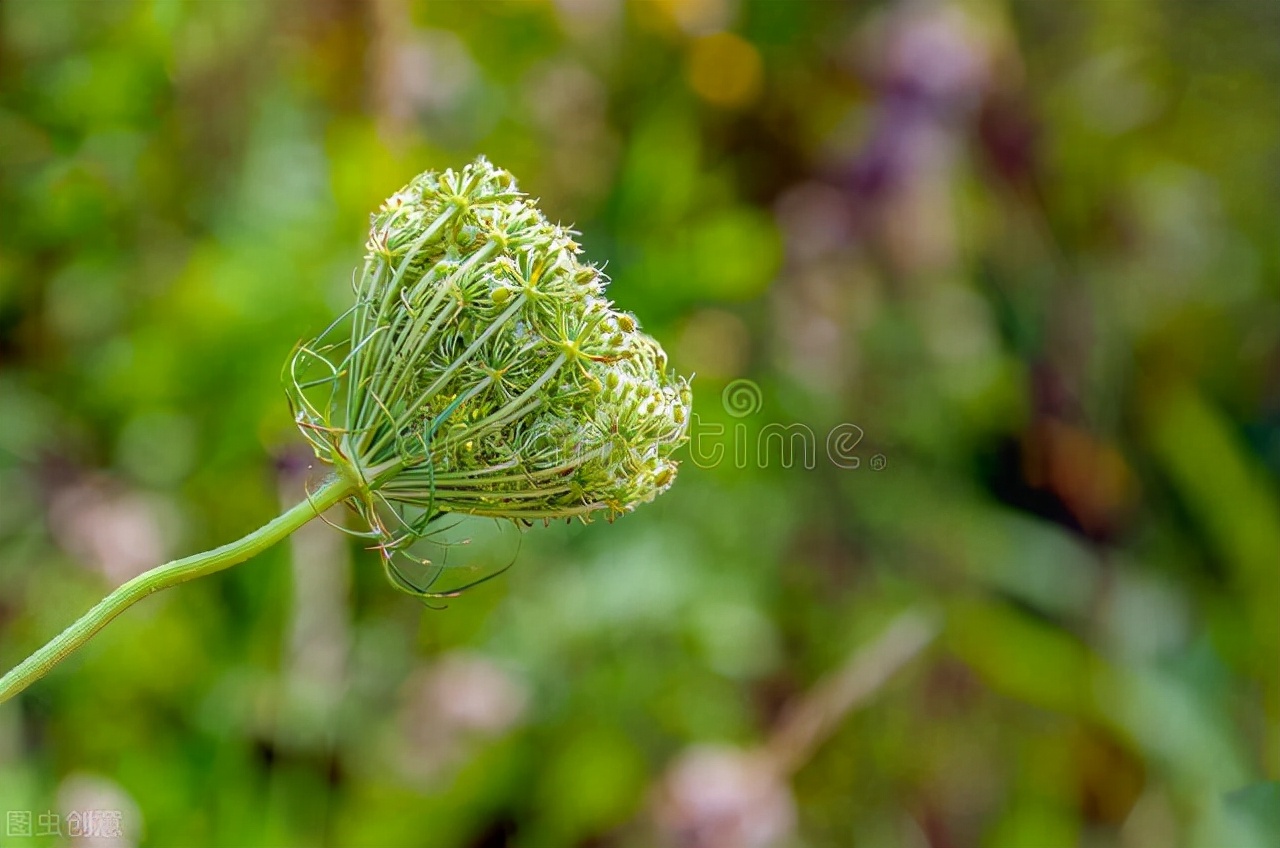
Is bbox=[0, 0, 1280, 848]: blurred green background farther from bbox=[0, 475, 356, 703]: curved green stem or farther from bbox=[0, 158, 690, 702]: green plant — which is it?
bbox=[0, 475, 356, 703]: curved green stem

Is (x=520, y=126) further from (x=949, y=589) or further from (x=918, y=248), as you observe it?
(x=949, y=589)

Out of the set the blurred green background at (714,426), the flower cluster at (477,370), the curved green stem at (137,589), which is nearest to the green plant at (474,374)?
the flower cluster at (477,370)

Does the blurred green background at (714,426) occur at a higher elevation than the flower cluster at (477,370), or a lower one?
lower

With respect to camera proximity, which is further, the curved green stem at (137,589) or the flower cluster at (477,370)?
the flower cluster at (477,370)

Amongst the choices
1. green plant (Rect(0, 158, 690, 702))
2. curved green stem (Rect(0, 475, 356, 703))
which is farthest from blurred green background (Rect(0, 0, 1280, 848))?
curved green stem (Rect(0, 475, 356, 703))

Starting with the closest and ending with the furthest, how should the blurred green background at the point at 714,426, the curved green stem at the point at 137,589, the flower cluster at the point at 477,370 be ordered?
the curved green stem at the point at 137,589, the flower cluster at the point at 477,370, the blurred green background at the point at 714,426

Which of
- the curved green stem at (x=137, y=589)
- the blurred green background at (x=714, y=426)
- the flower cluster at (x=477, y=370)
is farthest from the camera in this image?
the blurred green background at (x=714, y=426)

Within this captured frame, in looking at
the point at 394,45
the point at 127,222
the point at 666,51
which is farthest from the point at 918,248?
the point at 127,222

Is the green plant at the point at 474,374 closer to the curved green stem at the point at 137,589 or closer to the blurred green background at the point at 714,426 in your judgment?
the curved green stem at the point at 137,589
